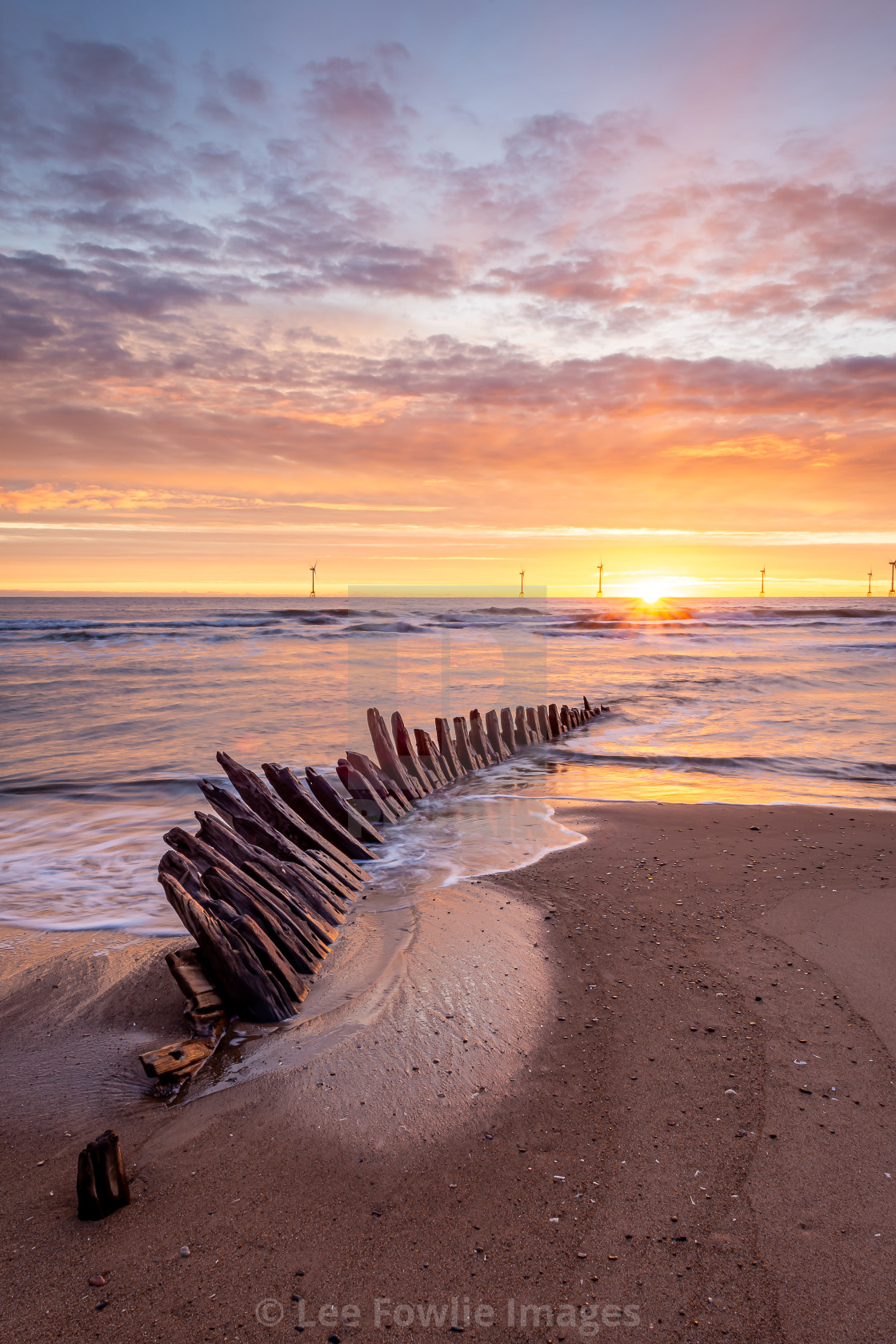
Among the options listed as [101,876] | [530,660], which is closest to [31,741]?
[101,876]

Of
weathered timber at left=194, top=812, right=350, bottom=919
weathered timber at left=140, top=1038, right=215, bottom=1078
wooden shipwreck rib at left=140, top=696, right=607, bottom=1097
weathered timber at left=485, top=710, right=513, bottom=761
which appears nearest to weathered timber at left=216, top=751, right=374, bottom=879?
wooden shipwreck rib at left=140, top=696, right=607, bottom=1097

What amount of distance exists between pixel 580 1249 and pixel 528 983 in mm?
1616

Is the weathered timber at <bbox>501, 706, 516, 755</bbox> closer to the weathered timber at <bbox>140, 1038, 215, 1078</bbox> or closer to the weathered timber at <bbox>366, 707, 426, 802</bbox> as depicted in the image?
the weathered timber at <bbox>366, 707, 426, 802</bbox>

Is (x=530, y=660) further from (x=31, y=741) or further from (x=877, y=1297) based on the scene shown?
(x=877, y=1297)

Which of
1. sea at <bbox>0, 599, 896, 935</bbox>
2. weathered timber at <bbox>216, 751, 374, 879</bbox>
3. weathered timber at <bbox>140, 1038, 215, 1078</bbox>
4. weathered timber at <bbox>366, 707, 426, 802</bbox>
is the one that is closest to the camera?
weathered timber at <bbox>140, 1038, 215, 1078</bbox>

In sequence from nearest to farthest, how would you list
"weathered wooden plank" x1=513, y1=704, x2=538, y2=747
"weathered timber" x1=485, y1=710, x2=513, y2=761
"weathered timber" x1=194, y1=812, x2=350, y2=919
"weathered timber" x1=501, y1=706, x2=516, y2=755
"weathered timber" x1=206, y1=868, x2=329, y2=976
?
"weathered timber" x1=206, y1=868, x2=329, y2=976 → "weathered timber" x1=194, y1=812, x2=350, y2=919 → "weathered timber" x1=485, y1=710, x2=513, y2=761 → "weathered timber" x1=501, y1=706, x2=516, y2=755 → "weathered wooden plank" x1=513, y1=704, x2=538, y2=747

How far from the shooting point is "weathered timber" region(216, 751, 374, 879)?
5.07 m

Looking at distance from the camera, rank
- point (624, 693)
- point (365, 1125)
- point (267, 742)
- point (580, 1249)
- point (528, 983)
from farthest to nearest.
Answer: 1. point (624, 693)
2. point (267, 742)
3. point (528, 983)
4. point (365, 1125)
5. point (580, 1249)

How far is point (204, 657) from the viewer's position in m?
28.5

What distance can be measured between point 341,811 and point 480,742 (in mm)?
4047

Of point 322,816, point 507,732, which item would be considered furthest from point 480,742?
point 322,816

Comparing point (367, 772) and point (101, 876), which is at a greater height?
point (367, 772)

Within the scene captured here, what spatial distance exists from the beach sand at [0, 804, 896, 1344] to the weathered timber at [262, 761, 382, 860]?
128 centimetres

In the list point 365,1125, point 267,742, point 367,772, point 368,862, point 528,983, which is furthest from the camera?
point 267,742
